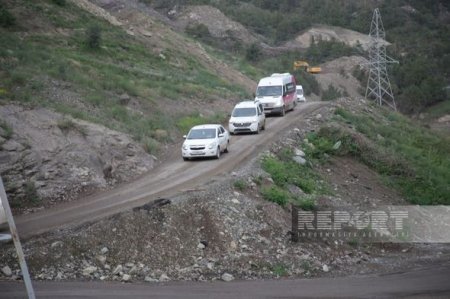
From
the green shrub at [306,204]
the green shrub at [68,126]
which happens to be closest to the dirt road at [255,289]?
the green shrub at [306,204]

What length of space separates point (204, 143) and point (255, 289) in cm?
1232

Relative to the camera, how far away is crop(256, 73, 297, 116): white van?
127 feet

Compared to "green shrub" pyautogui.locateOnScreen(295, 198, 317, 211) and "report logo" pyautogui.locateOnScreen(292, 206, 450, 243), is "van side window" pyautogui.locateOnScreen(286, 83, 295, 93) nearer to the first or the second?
"report logo" pyautogui.locateOnScreen(292, 206, 450, 243)

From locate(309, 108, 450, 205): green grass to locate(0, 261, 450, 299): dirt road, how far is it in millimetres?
11356

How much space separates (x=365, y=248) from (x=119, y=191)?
9.52 metres

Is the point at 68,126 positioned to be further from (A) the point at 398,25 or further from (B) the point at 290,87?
(A) the point at 398,25

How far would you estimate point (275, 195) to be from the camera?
20.7 meters

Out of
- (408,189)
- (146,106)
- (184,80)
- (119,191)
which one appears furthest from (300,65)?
(119,191)

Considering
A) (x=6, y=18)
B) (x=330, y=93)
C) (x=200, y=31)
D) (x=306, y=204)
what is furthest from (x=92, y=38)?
(x=200, y=31)

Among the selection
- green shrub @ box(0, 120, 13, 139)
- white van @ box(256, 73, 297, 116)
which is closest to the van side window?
white van @ box(256, 73, 297, 116)

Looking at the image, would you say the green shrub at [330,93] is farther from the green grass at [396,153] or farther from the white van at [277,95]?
the green grass at [396,153]

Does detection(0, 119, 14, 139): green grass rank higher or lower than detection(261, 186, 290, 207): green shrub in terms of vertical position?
higher

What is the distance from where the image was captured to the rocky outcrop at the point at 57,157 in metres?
20.7

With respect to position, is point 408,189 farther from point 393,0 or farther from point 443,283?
point 393,0
